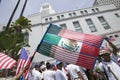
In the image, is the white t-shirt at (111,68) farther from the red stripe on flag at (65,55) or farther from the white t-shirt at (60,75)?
→ the white t-shirt at (60,75)

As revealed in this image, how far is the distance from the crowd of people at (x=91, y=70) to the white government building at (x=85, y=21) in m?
26.2

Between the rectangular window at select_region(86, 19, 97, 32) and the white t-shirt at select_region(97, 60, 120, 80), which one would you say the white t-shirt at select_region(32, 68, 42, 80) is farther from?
the rectangular window at select_region(86, 19, 97, 32)

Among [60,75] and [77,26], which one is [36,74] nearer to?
[60,75]

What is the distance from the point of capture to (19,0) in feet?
64.5

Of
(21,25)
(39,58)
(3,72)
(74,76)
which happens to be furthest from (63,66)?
(39,58)

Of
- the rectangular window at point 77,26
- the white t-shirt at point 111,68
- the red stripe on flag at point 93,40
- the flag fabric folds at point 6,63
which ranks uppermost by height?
the flag fabric folds at point 6,63

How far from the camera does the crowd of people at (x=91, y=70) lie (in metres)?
5.98

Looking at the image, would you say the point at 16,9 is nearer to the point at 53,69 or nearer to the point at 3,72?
the point at 53,69

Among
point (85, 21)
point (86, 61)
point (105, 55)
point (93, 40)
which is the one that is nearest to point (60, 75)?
point (86, 61)

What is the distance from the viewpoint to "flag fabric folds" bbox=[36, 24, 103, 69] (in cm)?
606

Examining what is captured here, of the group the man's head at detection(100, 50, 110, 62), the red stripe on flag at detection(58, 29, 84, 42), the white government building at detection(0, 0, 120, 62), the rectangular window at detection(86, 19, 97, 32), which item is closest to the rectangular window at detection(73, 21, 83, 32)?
the white government building at detection(0, 0, 120, 62)

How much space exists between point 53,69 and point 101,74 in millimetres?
1883

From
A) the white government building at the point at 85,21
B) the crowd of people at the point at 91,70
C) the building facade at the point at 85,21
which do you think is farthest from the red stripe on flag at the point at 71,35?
the building facade at the point at 85,21

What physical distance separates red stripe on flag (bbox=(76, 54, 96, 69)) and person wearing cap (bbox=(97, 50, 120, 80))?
12.4 inches
